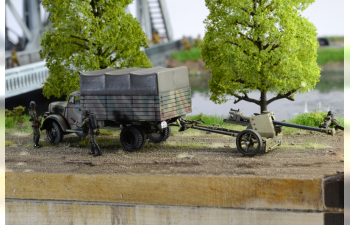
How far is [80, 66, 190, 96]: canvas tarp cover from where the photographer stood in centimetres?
1156

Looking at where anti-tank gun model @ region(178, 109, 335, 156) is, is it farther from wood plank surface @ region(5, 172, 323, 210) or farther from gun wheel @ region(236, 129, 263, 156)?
wood plank surface @ region(5, 172, 323, 210)

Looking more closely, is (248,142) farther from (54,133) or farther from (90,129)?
(54,133)

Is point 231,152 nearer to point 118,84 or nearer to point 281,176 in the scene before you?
point 281,176

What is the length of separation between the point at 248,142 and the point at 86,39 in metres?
6.88

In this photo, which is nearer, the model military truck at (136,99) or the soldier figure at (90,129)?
the model military truck at (136,99)

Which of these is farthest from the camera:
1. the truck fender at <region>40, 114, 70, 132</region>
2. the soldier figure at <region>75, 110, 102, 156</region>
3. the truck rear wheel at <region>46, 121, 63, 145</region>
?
the truck rear wheel at <region>46, 121, 63, 145</region>

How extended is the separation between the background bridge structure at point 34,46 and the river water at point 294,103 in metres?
4.28

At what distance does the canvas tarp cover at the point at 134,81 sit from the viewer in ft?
37.9

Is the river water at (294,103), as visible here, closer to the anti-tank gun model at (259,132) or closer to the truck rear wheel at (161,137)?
the truck rear wheel at (161,137)

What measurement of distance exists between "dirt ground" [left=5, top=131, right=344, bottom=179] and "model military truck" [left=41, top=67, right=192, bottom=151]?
77cm

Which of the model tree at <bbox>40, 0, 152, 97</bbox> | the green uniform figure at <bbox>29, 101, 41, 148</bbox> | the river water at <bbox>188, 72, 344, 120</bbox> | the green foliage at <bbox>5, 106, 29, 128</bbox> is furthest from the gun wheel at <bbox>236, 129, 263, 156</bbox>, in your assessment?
the green foliage at <bbox>5, 106, 29, 128</bbox>

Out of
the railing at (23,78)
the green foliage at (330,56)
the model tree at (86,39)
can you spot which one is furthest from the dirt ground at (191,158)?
the green foliage at (330,56)

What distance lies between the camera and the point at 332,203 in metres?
9.18

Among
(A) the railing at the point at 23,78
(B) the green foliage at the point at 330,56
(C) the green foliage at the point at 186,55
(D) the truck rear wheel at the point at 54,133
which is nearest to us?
(D) the truck rear wheel at the point at 54,133
